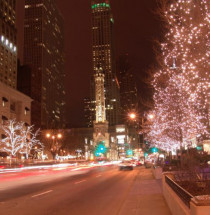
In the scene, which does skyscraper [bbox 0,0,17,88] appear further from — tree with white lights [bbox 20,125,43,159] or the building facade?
tree with white lights [bbox 20,125,43,159]

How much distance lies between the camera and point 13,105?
224 feet

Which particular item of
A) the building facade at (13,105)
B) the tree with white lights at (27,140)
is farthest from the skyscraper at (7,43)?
the tree with white lights at (27,140)

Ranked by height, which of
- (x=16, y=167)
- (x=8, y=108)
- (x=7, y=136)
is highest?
(x=8, y=108)

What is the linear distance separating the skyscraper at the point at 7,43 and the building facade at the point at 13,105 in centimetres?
4474

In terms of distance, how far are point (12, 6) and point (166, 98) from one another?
117m

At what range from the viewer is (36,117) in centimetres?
14375

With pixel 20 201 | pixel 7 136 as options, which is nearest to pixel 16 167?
pixel 7 136

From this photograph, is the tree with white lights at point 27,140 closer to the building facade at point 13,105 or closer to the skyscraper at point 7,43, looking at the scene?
the building facade at point 13,105

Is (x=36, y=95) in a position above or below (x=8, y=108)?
above

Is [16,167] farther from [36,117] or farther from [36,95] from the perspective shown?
[36,95]

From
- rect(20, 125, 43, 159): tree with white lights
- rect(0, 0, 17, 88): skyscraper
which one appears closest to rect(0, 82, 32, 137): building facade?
rect(20, 125, 43, 159): tree with white lights

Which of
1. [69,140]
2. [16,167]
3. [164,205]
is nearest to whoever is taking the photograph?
[164,205]

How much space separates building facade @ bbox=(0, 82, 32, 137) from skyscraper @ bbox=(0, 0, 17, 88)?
44736 millimetres

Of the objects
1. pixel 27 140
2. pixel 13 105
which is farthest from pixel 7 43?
pixel 27 140
